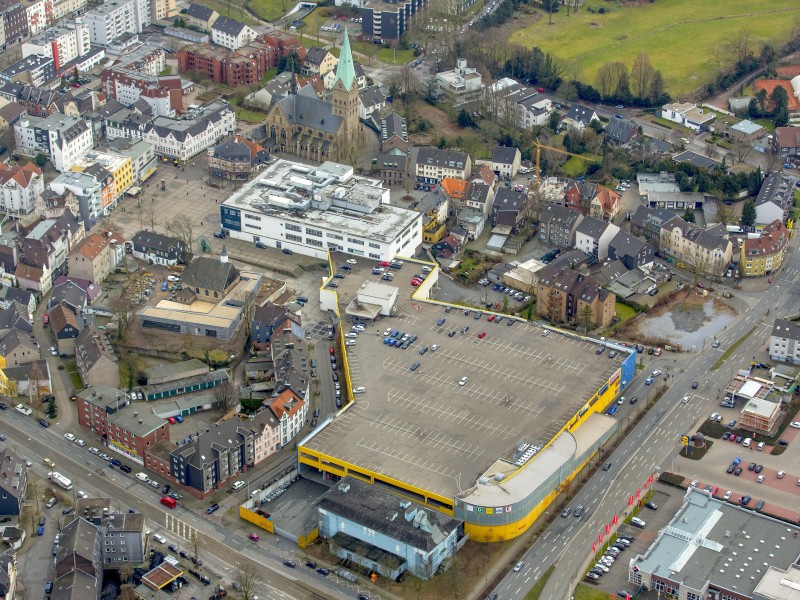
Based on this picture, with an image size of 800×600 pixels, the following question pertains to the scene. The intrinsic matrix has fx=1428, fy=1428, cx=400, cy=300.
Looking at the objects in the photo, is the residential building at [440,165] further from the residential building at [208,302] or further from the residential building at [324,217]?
the residential building at [208,302]

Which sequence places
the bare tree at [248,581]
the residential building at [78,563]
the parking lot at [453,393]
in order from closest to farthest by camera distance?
1. the residential building at [78,563]
2. the bare tree at [248,581]
3. the parking lot at [453,393]

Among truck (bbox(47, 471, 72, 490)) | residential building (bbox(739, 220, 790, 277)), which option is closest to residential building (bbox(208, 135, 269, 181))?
residential building (bbox(739, 220, 790, 277))

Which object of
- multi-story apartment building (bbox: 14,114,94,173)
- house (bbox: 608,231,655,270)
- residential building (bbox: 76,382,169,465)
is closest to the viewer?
residential building (bbox: 76,382,169,465)

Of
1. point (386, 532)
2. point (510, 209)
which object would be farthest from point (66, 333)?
point (510, 209)

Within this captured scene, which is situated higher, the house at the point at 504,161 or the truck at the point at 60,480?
the house at the point at 504,161

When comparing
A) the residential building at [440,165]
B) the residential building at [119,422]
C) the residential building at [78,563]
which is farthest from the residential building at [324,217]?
Result: the residential building at [78,563]

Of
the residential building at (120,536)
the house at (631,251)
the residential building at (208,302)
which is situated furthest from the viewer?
the house at (631,251)

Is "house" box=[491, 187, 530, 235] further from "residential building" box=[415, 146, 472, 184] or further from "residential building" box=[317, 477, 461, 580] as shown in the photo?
"residential building" box=[317, 477, 461, 580]
